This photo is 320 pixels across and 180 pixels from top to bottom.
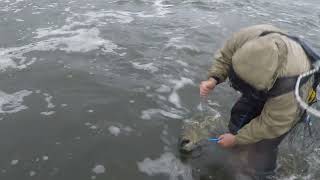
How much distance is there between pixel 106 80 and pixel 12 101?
54.1 inches

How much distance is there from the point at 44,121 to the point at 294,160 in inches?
121

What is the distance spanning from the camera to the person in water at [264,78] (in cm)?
333

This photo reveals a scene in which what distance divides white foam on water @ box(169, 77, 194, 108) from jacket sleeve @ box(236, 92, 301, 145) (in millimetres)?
Result: 1836

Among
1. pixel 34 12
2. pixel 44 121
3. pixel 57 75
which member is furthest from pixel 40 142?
pixel 34 12

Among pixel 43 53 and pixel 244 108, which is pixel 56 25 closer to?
pixel 43 53

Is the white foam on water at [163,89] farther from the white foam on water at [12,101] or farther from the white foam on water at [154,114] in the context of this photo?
the white foam on water at [12,101]

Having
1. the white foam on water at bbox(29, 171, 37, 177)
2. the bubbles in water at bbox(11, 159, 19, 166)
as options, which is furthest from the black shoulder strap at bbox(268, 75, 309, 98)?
the bubbles in water at bbox(11, 159, 19, 166)

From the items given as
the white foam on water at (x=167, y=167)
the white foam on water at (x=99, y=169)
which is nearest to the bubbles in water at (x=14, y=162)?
the white foam on water at (x=99, y=169)

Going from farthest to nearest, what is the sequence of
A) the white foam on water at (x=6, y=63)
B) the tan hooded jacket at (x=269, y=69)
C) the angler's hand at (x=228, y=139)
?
1. the white foam on water at (x=6, y=63)
2. the angler's hand at (x=228, y=139)
3. the tan hooded jacket at (x=269, y=69)

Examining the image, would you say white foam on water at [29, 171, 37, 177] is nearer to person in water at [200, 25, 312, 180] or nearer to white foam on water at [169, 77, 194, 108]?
person in water at [200, 25, 312, 180]

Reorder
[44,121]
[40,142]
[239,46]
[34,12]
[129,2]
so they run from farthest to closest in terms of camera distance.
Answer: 1. [129,2]
2. [34,12]
3. [44,121]
4. [40,142]
5. [239,46]

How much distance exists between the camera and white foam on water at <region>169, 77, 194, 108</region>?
562 cm

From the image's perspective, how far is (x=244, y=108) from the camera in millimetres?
4172

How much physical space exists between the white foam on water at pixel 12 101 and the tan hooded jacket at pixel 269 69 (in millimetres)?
2966
